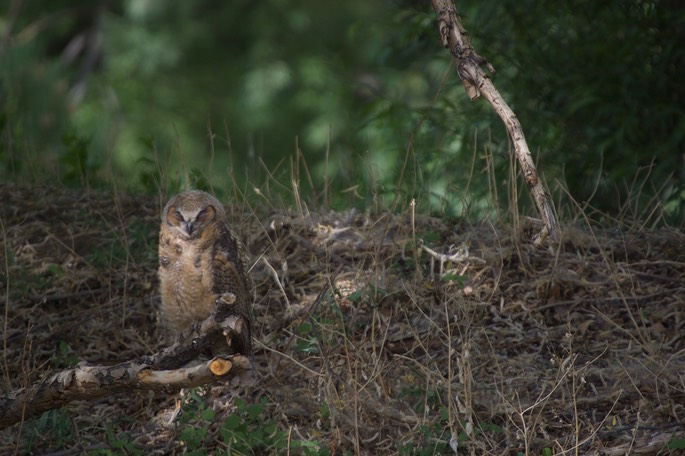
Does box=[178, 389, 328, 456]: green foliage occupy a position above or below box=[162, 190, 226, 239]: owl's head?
below

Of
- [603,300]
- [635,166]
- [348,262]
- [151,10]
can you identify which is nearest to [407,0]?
[635,166]

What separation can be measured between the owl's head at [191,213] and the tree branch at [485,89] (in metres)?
1.41


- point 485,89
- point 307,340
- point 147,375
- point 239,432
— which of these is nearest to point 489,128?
point 307,340

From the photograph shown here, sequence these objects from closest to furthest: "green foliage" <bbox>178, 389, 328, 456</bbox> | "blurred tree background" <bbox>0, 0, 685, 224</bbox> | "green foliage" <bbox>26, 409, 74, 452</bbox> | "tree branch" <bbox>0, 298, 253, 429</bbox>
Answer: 1. "tree branch" <bbox>0, 298, 253, 429</bbox>
2. "green foliage" <bbox>178, 389, 328, 456</bbox>
3. "green foliage" <bbox>26, 409, 74, 452</bbox>
4. "blurred tree background" <bbox>0, 0, 685, 224</bbox>

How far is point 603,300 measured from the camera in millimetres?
5293

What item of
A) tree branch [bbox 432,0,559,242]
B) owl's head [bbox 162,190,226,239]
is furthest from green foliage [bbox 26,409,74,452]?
tree branch [bbox 432,0,559,242]

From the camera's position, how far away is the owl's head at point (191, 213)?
5020mm

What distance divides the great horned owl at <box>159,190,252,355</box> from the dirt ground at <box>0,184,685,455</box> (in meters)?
0.28

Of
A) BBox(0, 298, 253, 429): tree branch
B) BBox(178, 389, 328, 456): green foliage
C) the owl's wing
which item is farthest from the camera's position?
the owl's wing

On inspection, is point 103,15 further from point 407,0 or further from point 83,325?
point 83,325

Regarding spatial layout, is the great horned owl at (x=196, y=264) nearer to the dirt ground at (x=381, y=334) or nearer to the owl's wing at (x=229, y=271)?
the owl's wing at (x=229, y=271)

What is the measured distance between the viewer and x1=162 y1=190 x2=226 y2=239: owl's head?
16.5 feet

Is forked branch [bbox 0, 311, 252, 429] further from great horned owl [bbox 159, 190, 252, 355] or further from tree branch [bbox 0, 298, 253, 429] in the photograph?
great horned owl [bbox 159, 190, 252, 355]

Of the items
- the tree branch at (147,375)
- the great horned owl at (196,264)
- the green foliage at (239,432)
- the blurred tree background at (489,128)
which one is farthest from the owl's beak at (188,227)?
the blurred tree background at (489,128)
